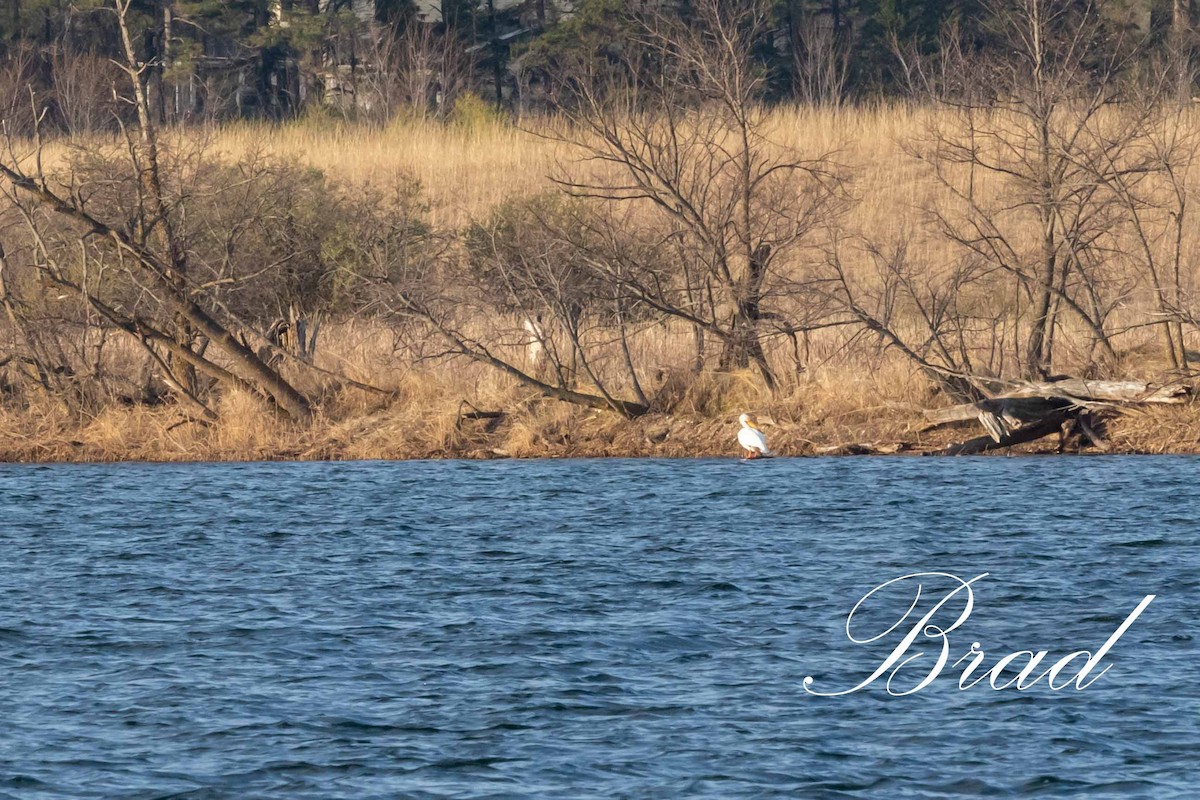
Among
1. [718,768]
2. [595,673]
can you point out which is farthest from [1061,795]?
[595,673]

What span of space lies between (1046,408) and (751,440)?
3.97m

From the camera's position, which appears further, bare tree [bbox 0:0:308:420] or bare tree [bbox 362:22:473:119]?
bare tree [bbox 362:22:473:119]

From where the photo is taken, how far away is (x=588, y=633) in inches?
578

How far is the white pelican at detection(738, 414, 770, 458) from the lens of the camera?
24672mm

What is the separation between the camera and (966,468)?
2414 centimetres

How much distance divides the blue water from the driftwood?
768mm

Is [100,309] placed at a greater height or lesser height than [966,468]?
greater

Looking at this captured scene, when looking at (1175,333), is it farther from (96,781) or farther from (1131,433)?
(96,781)

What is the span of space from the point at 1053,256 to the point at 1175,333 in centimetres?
Result: 257

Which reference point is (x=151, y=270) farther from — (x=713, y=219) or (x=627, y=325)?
(x=713, y=219)

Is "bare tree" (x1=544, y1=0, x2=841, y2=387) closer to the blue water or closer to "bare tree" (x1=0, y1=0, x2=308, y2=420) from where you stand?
the blue water
